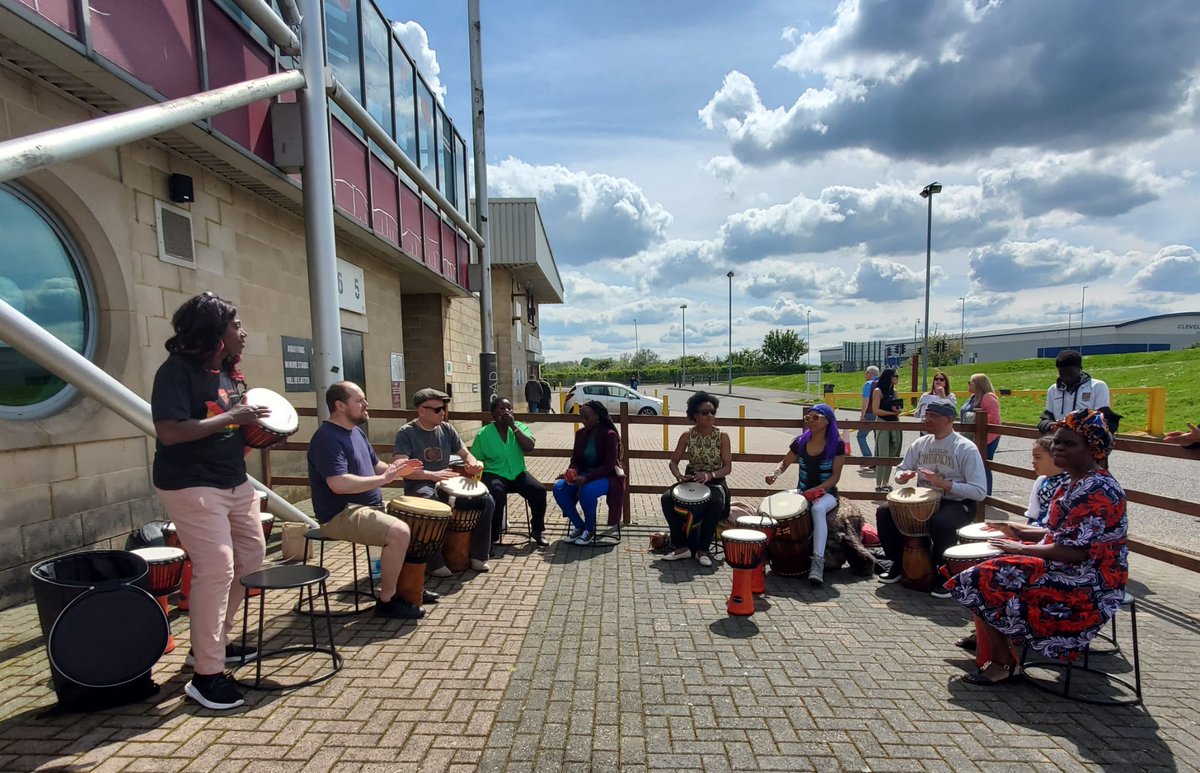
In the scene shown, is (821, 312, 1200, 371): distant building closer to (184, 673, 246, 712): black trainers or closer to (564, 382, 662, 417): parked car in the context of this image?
(564, 382, 662, 417): parked car

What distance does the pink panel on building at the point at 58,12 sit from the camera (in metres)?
3.66

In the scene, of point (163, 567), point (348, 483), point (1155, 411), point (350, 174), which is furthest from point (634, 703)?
point (1155, 411)

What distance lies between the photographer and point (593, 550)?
5910 mm

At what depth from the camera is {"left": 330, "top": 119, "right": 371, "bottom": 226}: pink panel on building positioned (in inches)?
296

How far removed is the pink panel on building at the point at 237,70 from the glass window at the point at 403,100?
3.28 metres

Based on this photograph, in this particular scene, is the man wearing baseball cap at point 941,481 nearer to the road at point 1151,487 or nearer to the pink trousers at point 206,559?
the road at point 1151,487

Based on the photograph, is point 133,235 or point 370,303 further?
point 370,303

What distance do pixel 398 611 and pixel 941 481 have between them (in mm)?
4366

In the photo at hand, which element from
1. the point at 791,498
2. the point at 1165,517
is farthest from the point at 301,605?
the point at 1165,517

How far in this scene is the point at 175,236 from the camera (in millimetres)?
5723

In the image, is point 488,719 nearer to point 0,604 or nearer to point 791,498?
point 791,498

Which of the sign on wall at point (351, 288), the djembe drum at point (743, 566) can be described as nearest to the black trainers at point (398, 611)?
the djembe drum at point (743, 566)

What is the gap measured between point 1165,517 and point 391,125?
12.3 meters

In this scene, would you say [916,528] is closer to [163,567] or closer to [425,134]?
[163,567]
